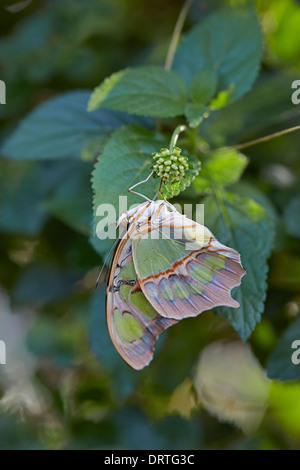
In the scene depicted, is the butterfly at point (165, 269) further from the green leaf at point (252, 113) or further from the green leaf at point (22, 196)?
the green leaf at point (22, 196)

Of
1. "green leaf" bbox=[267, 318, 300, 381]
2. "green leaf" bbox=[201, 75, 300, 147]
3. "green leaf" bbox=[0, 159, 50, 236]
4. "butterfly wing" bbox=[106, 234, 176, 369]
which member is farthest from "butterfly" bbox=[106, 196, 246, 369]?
"green leaf" bbox=[0, 159, 50, 236]

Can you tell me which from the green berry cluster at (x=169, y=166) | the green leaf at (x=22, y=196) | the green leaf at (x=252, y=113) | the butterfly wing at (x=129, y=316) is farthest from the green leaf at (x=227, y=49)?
the green leaf at (x=22, y=196)

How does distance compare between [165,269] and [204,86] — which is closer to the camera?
[165,269]

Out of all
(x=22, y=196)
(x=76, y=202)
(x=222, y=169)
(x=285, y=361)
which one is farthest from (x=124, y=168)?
(x=22, y=196)

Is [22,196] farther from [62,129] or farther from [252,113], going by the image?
[252,113]

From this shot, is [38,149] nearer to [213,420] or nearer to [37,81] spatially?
[37,81]

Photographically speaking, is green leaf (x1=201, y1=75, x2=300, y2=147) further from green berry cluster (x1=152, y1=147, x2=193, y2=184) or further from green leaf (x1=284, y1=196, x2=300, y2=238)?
green berry cluster (x1=152, y1=147, x2=193, y2=184)
